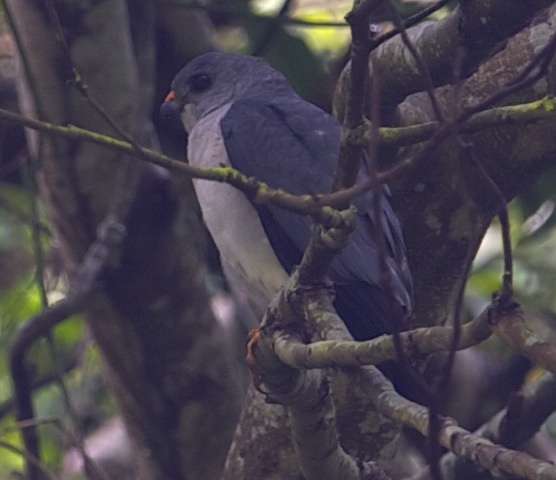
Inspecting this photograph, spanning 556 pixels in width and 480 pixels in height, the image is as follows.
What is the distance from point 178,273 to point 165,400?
47 cm

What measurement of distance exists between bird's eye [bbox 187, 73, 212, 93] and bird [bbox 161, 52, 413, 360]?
30 cm

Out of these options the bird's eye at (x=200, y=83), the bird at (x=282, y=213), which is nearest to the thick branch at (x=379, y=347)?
the bird at (x=282, y=213)

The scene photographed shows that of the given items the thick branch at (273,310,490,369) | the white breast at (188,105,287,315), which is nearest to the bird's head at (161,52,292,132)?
the white breast at (188,105,287,315)

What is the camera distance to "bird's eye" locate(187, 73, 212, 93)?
12.6ft

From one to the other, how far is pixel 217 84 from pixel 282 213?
940 millimetres

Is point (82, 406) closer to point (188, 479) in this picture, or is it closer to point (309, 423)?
point (188, 479)

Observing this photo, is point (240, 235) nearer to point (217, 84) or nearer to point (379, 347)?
point (217, 84)

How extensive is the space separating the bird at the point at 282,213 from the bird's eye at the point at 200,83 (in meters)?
0.30

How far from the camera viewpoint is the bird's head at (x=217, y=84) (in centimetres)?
372

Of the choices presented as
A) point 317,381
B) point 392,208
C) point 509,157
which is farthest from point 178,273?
point 317,381

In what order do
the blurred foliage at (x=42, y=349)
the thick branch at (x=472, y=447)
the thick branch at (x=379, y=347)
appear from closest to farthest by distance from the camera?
the thick branch at (x=472, y=447) → the thick branch at (x=379, y=347) → the blurred foliage at (x=42, y=349)

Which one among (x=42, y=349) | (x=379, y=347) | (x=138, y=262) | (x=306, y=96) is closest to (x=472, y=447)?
(x=379, y=347)

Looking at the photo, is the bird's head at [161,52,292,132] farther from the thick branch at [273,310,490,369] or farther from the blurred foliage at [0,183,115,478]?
the thick branch at [273,310,490,369]

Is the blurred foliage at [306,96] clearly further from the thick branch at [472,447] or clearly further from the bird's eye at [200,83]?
the thick branch at [472,447]
